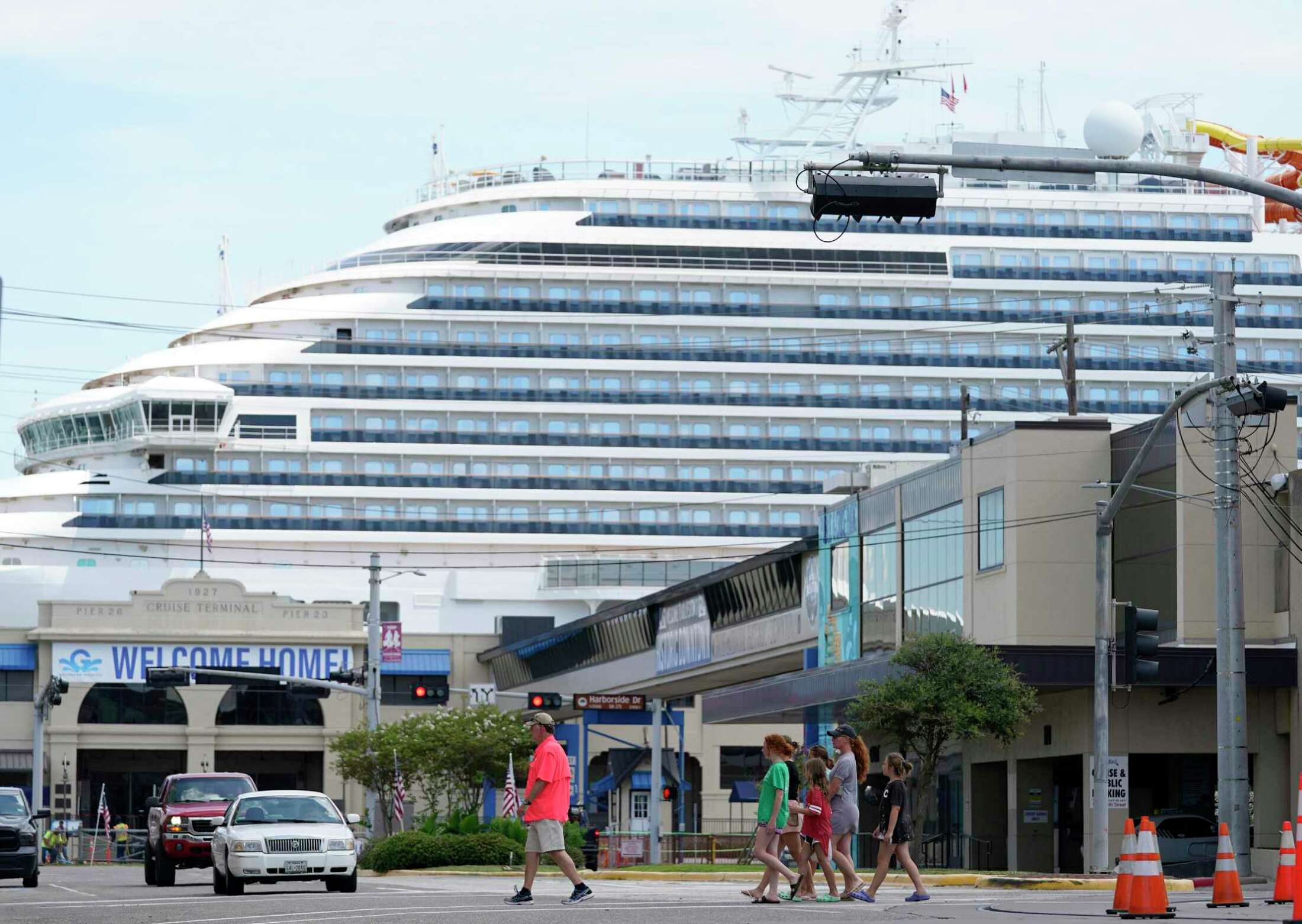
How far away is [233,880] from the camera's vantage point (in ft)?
86.0

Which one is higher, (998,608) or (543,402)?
(543,402)

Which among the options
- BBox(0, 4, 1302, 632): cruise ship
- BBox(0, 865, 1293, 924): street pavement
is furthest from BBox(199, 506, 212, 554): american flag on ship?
BBox(0, 865, 1293, 924): street pavement

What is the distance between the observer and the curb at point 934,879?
27208mm

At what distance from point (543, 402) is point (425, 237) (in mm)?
9678

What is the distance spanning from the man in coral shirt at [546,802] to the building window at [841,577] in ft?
95.2

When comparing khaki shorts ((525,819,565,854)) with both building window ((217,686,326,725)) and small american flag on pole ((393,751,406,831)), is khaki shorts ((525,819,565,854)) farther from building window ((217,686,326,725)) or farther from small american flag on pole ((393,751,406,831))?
building window ((217,686,326,725))

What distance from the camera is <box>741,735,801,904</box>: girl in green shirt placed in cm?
2098

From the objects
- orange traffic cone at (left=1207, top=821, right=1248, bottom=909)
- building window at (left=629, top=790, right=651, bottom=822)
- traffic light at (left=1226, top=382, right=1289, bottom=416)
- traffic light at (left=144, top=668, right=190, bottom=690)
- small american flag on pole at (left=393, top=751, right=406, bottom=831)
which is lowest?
building window at (left=629, top=790, right=651, bottom=822)

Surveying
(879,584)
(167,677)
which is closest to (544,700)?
(879,584)

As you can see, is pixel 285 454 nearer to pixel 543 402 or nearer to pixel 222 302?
pixel 543 402

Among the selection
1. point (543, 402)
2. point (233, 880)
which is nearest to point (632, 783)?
point (543, 402)

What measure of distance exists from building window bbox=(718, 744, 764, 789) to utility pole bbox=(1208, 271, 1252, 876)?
172ft

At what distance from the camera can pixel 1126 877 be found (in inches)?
782

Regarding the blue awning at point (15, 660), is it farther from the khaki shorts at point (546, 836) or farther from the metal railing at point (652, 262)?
the khaki shorts at point (546, 836)
